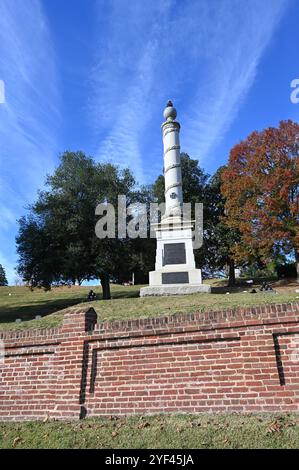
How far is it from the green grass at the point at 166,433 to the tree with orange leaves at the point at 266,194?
962 inches

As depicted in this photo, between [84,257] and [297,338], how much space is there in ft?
71.9

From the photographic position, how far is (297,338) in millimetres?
5641

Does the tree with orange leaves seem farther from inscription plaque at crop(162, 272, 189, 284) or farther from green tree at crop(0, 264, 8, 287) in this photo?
green tree at crop(0, 264, 8, 287)

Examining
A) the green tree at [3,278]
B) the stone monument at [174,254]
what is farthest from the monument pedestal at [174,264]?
the green tree at [3,278]

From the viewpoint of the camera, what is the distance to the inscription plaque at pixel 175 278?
2039 centimetres

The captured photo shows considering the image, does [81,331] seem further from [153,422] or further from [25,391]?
[153,422]

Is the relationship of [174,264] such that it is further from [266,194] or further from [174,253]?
[266,194]

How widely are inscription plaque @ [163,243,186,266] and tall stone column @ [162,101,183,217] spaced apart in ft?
9.21

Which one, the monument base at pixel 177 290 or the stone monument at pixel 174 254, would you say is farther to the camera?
the stone monument at pixel 174 254

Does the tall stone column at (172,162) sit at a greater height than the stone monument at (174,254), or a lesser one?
greater

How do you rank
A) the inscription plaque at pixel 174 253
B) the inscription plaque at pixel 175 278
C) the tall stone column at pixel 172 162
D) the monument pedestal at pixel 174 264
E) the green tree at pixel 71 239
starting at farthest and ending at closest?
the green tree at pixel 71 239
the tall stone column at pixel 172 162
the inscription plaque at pixel 174 253
the inscription plaque at pixel 175 278
the monument pedestal at pixel 174 264

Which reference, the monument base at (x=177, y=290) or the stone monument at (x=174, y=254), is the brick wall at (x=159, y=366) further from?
the stone monument at (x=174, y=254)

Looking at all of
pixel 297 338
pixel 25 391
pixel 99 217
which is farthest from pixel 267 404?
pixel 99 217

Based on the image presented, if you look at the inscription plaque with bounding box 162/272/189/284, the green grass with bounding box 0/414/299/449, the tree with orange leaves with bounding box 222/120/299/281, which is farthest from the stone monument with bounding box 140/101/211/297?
the green grass with bounding box 0/414/299/449
